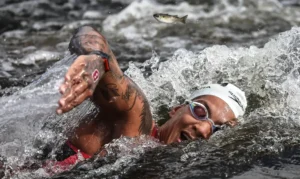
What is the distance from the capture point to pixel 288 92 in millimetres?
6129

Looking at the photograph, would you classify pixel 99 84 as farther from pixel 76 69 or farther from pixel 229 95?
pixel 229 95

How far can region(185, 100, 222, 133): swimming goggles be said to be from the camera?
5.00m

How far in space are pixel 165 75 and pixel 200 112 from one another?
76.5 inches

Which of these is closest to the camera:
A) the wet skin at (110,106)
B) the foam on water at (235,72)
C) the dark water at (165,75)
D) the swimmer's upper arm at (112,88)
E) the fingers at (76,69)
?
the fingers at (76,69)

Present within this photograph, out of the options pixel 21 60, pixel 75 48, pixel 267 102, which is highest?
pixel 75 48

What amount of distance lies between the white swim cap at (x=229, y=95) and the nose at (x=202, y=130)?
355mm

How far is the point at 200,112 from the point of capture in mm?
5020

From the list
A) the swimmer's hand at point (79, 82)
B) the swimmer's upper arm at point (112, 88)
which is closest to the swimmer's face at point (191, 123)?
the swimmer's upper arm at point (112, 88)

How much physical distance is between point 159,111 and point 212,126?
1305 millimetres

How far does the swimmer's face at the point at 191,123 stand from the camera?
4.94 metres

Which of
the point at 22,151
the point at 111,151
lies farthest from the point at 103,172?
the point at 22,151

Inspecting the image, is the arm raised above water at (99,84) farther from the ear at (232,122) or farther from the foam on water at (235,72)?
the foam on water at (235,72)

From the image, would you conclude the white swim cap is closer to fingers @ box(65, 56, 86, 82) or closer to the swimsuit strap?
the swimsuit strap

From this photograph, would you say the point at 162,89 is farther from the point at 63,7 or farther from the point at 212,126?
the point at 63,7
